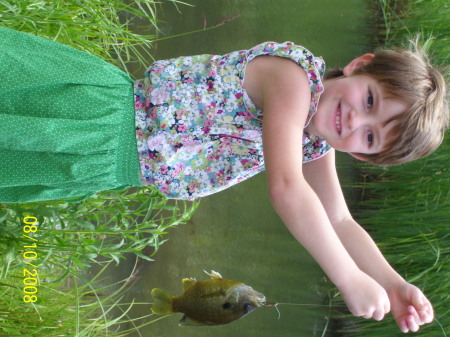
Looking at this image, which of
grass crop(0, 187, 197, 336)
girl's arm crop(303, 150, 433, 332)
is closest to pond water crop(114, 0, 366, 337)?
grass crop(0, 187, 197, 336)

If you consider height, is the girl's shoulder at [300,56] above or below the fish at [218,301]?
above

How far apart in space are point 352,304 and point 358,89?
16.4 inches

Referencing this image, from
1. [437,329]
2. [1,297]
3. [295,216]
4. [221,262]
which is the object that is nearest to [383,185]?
[437,329]

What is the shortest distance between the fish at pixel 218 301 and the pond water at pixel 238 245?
787 mm

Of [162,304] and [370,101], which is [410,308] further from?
[162,304]

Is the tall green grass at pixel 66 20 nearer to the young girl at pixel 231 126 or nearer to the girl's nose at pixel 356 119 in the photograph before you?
the young girl at pixel 231 126

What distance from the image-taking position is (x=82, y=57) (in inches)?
38.9

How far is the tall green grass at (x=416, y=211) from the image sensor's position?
1777 mm

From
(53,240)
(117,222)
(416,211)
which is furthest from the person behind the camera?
(416,211)

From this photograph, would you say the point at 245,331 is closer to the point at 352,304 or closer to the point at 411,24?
the point at 352,304

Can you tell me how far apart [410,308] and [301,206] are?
0.29 meters

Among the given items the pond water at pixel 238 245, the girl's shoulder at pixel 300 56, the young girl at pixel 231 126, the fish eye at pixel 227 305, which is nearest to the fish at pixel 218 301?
the fish eye at pixel 227 305

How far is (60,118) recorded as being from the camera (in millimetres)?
940

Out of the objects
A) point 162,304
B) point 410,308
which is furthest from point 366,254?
point 162,304
